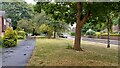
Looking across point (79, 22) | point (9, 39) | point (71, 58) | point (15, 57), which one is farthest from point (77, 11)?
point (9, 39)

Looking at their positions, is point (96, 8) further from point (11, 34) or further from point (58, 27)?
point (58, 27)

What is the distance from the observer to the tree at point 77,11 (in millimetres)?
15734

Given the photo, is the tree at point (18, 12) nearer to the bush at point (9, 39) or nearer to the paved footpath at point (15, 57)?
the bush at point (9, 39)

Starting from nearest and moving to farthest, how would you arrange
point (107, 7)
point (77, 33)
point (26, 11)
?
point (107, 7) → point (77, 33) → point (26, 11)

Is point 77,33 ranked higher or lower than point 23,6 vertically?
→ lower

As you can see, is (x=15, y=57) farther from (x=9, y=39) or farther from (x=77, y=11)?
(x=9, y=39)

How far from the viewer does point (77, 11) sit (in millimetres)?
18938

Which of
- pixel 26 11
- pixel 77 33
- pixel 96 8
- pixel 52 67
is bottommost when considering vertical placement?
pixel 52 67

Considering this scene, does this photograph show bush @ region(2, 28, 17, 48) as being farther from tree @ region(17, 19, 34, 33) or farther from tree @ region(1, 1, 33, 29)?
tree @ region(1, 1, 33, 29)

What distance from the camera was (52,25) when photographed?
49.7 m

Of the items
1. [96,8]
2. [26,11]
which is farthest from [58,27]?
[96,8]

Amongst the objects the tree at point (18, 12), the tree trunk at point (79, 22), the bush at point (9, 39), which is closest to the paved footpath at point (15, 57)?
the tree trunk at point (79, 22)

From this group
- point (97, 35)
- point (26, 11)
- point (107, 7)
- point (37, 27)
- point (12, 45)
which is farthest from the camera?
point (26, 11)

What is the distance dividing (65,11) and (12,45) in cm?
676
